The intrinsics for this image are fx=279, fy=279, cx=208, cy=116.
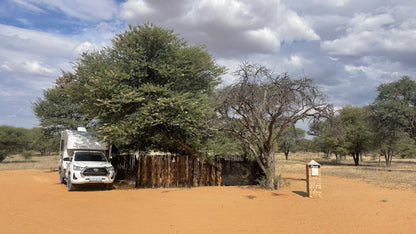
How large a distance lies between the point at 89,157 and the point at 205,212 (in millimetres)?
8025

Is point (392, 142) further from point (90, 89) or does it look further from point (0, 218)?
point (0, 218)

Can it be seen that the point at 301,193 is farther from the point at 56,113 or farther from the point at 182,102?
the point at 56,113

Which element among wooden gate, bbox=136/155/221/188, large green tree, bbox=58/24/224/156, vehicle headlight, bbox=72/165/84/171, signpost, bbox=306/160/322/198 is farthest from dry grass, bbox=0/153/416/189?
vehicle headlight, bbox=72/165/84/171

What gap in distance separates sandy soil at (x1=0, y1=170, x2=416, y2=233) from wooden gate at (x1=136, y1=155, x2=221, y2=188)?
4.62 feet

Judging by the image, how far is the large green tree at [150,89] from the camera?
12.8 metres

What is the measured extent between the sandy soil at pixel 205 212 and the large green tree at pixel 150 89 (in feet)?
11.0

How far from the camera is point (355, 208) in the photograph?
9.28m

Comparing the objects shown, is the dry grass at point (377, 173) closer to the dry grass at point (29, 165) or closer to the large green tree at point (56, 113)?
the large green tree at point (56, 113)

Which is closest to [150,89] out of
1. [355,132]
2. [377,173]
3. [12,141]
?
[377,173]

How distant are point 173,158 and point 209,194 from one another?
10.0ft

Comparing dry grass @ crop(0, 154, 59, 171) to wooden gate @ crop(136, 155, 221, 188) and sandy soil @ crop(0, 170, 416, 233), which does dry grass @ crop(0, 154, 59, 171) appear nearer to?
wooden gate @ crop(136, 155, 221, 188)

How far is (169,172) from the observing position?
1412cm

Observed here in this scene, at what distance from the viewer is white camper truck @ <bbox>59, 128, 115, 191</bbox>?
489 inches

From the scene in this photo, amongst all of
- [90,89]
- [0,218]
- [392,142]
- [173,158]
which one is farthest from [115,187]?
[392,142]
